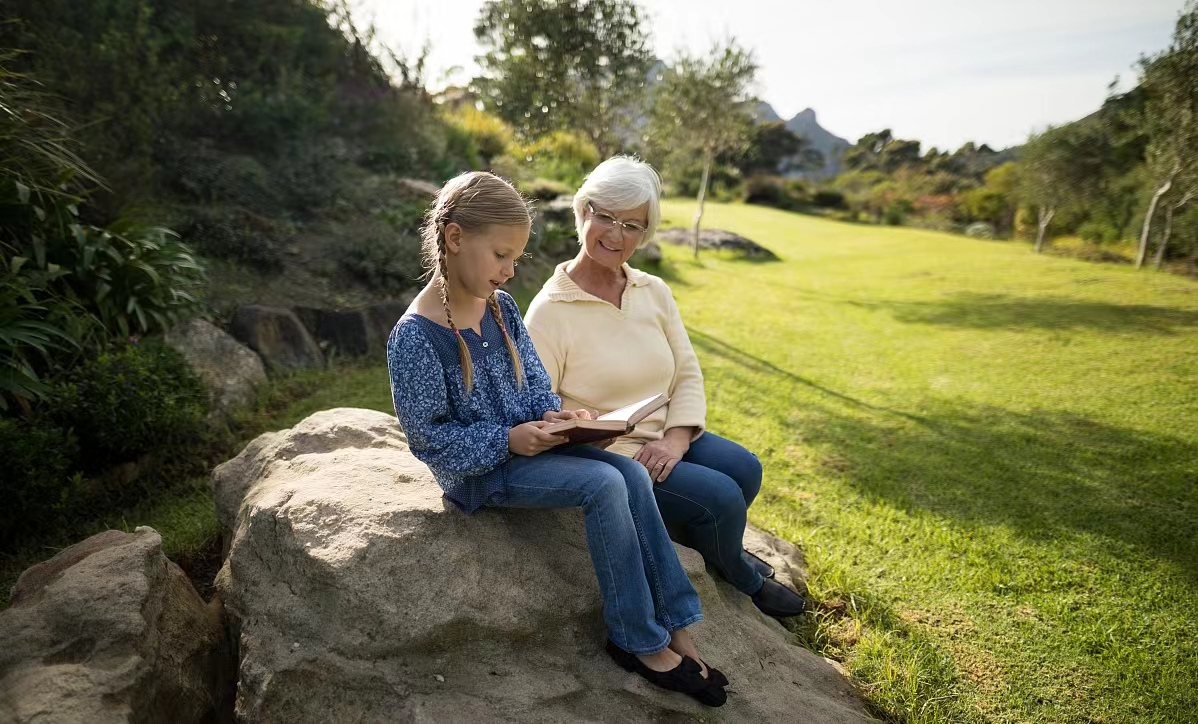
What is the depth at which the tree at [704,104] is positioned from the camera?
14.6 m

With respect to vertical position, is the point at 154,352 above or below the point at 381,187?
below

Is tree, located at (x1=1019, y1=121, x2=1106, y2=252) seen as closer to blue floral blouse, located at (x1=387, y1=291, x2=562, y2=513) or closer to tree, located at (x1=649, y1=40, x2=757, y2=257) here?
tree, located at (x1=649, y1=40, x2=757, y2=257)

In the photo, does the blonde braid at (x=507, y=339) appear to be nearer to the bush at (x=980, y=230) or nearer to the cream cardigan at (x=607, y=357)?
the cream cardigan at (x=607, y=357)

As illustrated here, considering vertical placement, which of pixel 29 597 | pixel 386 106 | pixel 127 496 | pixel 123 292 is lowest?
pixel 127 496

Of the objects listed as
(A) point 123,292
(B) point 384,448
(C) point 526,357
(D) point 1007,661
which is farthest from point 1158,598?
(A) point 123,292

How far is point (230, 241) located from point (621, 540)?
246 inches

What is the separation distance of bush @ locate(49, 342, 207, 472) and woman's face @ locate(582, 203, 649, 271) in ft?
9.69

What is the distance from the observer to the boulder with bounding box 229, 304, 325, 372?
583cm

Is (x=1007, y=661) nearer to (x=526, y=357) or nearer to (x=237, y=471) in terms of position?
(x=526, y=357)

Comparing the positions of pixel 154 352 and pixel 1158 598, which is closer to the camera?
pixel 1158 598

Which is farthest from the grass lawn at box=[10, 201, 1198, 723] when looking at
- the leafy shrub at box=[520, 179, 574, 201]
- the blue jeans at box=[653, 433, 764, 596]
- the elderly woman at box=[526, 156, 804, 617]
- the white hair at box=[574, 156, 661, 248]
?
the leafy shrub at box=[520, 179, 574, 201]

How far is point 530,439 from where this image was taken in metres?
2.22

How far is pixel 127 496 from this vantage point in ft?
13.5

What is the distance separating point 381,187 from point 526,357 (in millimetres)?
8165
